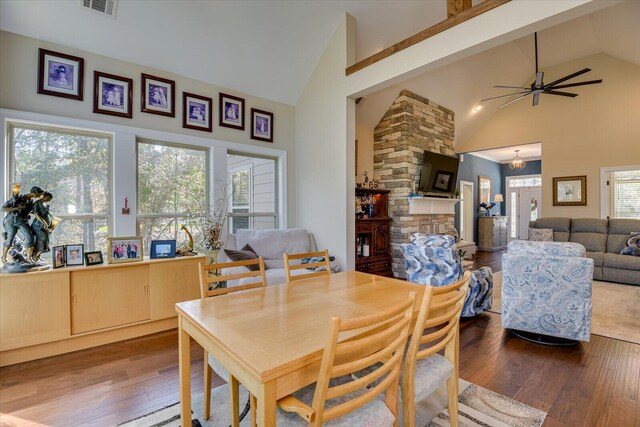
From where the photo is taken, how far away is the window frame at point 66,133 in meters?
2.75

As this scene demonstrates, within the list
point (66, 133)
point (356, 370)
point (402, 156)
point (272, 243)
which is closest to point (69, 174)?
point (66, 133)

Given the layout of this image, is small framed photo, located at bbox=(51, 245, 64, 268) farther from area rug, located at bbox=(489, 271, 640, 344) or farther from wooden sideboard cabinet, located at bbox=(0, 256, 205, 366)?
area rug, located at bbox=(489, 271, 640, 344)

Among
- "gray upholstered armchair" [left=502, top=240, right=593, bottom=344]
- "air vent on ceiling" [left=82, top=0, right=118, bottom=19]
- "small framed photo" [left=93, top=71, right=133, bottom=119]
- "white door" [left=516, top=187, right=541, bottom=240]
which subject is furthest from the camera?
"white door" [left=516, top=187, right=541, bottom=240]

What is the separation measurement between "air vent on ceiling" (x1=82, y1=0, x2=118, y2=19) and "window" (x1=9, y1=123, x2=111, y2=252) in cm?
118

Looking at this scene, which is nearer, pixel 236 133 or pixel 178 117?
pixel 178 117

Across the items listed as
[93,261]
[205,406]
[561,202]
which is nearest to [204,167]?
[93,261]

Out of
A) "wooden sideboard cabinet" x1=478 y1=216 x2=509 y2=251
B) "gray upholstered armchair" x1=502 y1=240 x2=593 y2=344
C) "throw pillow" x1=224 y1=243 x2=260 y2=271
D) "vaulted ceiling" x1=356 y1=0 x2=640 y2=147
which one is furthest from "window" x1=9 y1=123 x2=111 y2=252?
"wooden sideboard cabinet" x1=478 y1=216 x2=509 y2=251

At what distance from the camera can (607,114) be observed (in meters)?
6.13

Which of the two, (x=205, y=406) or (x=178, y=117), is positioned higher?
(x=178, y=117)

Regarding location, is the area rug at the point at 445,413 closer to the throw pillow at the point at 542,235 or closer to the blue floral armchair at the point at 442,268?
the blue floral armchair at the point at 442,268

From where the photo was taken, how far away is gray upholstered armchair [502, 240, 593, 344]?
2.57 metres

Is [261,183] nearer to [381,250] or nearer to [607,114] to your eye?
[381,250]

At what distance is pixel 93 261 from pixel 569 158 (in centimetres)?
867

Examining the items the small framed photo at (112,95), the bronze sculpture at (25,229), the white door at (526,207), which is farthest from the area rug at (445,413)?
the white door at (526,207)
